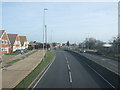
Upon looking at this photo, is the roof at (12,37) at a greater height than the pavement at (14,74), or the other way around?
the roof at (12,37)

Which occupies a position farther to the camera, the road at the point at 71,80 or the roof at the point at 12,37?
the roof at the point at 12,37

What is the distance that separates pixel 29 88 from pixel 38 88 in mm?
587

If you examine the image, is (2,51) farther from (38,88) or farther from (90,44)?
(90,44)

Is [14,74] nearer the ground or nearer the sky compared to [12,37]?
nearer the ground

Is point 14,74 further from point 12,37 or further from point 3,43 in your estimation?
point 12,37

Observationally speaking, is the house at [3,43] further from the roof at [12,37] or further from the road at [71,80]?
the road at [71,80]

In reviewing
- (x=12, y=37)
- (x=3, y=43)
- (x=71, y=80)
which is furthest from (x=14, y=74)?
(x=12, y=37)

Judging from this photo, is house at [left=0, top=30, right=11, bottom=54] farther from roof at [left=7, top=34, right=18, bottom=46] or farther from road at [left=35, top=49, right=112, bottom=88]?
road at [left=35, top=49, right=112, bottom=88]

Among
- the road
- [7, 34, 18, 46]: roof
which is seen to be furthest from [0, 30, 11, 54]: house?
the road

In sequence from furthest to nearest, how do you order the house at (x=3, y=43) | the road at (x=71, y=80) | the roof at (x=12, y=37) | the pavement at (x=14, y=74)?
the roof at (x=12, y=37) → the house at (x=3, y=43) → the pavement at (x=14, y=74) → the road at (x=71, y=80)

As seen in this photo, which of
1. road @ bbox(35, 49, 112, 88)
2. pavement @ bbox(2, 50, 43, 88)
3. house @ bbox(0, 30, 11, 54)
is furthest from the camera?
house @ bbox(0, 30, 11, 54)

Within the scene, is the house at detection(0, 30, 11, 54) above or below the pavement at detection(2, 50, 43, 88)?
above

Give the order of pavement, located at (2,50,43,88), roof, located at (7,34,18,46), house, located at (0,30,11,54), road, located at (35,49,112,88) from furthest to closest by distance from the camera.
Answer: roof, located at (7,34,18,46) → house, located at (0,30,11,54) → pavement, located at (2,50,43,88) → road, located at (35,49,112,88)

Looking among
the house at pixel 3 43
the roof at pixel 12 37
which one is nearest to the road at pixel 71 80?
the house at pixel 3 43
